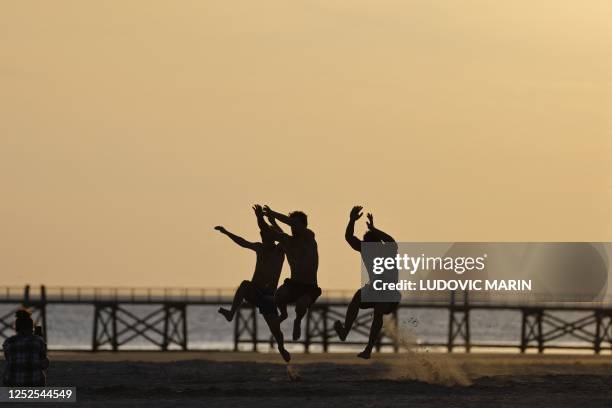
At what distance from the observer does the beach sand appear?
2702cm

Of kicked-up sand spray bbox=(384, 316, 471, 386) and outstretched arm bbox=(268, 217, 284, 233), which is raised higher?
outstretched arm bbox=(268, 217, 284, 233)

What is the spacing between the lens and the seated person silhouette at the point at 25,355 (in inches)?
845

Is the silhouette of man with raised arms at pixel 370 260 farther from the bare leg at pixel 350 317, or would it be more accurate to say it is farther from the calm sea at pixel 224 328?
the calm sea at pixel 224 328

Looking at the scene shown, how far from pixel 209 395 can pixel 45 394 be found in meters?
2.82

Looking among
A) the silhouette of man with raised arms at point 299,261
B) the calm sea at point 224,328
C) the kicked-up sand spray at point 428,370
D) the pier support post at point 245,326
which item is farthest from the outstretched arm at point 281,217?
the calm sea at point 224,328

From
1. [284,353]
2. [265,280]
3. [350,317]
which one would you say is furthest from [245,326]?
[350,317]

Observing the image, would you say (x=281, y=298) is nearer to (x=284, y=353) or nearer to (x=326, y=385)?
(x=284, y=353)

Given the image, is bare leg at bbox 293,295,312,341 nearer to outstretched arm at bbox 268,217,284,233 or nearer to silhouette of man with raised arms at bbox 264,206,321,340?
silhouette of man with raised arms at bbox 264,206,321,340

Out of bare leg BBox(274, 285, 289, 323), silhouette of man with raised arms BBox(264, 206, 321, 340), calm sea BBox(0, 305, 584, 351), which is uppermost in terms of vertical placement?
silhouette of man with raised arms BBox(264, 206, 321, 340)

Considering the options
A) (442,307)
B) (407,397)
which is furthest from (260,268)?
(442,307)

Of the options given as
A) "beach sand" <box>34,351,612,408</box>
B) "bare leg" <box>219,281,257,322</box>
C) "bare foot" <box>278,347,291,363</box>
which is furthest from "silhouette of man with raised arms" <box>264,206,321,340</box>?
"beach sand" <box>34,351,612,408</box>

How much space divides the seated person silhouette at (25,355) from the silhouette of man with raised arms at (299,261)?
158 inches

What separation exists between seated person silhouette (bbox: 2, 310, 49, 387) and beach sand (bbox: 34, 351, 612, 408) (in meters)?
4.87

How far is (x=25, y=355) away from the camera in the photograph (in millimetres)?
21609
